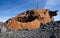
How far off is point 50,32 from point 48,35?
674 millimetres

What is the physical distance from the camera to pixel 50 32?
15180 millimetres

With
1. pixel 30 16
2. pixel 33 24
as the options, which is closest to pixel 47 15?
pixel 30 16

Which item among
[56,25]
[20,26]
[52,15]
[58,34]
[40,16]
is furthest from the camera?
[52,15]

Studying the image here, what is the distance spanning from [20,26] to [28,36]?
6822 millimetres

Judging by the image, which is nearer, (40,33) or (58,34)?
(58,34)

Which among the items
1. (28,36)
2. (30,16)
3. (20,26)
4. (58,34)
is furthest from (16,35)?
(30,16)

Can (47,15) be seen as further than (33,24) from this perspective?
Yes

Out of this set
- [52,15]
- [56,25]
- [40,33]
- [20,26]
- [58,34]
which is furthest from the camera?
[52,15]

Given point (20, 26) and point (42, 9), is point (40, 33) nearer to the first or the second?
point (20, 26)

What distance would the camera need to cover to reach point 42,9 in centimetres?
2666

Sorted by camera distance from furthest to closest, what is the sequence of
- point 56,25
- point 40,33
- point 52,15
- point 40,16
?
point 52,15 < point 40,16 < point 56,25 < point 40,33

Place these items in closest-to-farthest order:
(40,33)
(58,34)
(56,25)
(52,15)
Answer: (58,34) < (40,33) < (56,25) < (52,15)

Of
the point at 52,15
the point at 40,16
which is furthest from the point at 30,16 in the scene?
the point at 52,15

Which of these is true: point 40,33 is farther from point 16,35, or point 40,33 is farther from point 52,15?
point 52,15
